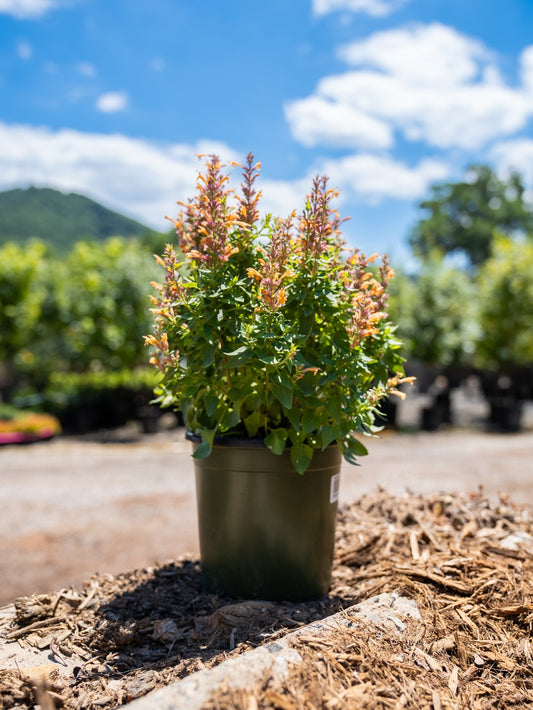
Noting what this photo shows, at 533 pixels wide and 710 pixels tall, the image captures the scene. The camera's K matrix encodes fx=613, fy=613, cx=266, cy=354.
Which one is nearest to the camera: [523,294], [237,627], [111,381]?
[237,627]

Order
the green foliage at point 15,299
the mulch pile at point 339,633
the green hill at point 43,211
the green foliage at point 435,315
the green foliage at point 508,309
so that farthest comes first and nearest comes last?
the green foliage at point 15,299
the green foliage at point 508,309
the green foliage at point 435,315
the green hill at point 43,211
the mulch pile at point 339,633

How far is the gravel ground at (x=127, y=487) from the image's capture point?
4449 mm

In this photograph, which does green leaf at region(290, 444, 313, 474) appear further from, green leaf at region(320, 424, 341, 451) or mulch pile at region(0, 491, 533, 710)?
mulch pile at region(0, 491, 533, 710)

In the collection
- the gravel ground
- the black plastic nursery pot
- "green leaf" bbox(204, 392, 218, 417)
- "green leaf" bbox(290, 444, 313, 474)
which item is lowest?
the gravel ground

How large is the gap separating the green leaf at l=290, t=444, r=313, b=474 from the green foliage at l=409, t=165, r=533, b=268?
5237 centimetres

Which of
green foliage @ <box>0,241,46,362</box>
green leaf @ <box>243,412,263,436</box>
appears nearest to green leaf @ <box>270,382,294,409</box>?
green leaf @ <box>243,412,263,436</box>

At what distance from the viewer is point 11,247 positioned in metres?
16.3

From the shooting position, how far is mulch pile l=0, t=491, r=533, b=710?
5.95 feet

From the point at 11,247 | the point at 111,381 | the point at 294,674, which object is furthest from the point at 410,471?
the point at 11,247

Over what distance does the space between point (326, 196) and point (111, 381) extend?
35.4ft

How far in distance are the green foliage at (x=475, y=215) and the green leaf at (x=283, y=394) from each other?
172ft

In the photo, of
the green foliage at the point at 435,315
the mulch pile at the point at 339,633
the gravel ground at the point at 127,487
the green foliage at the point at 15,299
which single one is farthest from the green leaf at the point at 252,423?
the green foliage at the point at 15,299

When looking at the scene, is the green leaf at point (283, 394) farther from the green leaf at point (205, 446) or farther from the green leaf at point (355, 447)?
the green leaf at point (355, 447)

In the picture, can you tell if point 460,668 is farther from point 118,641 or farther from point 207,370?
point 207,370
